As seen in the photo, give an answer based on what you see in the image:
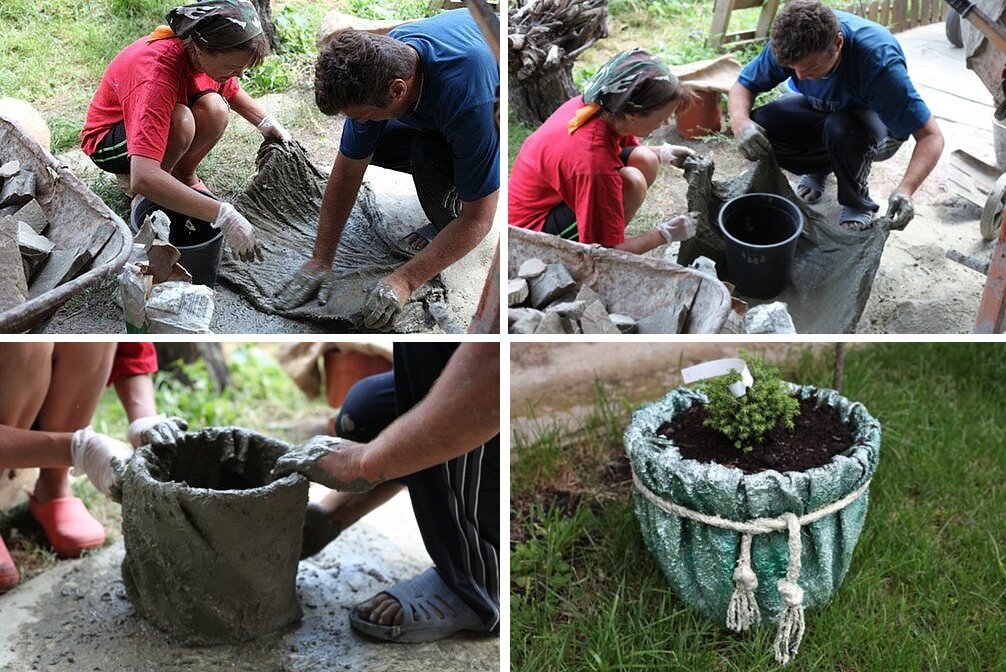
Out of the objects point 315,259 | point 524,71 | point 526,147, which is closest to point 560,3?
point 524,71

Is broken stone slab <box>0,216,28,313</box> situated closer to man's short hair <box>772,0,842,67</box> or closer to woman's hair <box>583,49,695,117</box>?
woman's hair <box>583,49,695,117</box>

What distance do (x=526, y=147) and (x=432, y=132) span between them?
28cm

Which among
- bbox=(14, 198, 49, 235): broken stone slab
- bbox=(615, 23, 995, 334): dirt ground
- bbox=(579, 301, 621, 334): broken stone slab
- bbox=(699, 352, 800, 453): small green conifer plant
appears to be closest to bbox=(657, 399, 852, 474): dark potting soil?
bbox=(699, 352, 800, 453): small green conifer plant

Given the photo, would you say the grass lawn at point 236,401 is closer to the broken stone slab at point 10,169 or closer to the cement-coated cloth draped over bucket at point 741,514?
the broken stone slab at point 10,169

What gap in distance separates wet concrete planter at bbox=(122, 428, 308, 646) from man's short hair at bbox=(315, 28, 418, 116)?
79 cm

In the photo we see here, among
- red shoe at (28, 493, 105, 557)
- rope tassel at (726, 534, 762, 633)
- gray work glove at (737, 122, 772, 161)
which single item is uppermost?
gray work glove at (737, 122, 772, 161)

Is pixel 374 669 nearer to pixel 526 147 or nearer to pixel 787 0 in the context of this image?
pixel 526 147

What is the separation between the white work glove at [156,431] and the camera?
2047 millimetres

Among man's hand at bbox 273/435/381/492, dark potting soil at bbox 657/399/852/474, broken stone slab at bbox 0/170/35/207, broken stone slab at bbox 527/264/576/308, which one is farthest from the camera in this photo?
broken stone slab at bbox 0/170/35/207

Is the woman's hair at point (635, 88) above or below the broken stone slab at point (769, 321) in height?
above

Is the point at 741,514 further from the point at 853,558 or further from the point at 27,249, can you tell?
the point at 27,249

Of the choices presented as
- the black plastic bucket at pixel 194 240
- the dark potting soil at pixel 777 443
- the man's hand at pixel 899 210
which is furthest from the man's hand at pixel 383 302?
the man's hand at pixel 899 210

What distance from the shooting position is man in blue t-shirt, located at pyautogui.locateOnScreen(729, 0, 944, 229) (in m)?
2.37

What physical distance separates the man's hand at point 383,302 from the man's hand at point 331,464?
532 millimetres
